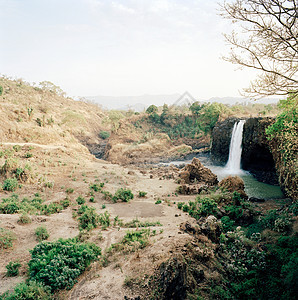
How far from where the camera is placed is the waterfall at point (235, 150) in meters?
19.7

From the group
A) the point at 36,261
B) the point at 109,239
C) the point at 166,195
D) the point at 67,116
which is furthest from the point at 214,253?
the point at 67,116

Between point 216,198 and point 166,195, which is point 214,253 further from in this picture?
point 166,195

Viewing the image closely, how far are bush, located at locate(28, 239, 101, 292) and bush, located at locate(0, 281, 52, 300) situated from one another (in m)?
0.17

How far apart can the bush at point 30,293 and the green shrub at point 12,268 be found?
0.72 metres

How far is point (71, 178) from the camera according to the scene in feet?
45.4

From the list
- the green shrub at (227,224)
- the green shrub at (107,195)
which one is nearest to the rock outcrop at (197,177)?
the green shrub at (107,195)

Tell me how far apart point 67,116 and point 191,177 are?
79.3 feet

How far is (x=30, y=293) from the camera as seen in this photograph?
3604mm

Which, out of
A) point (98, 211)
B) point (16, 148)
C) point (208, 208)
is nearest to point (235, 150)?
point (208, 208)

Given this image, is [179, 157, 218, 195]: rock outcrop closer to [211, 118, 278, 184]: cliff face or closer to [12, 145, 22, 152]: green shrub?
[211, 118, 278, 184]: cliff face

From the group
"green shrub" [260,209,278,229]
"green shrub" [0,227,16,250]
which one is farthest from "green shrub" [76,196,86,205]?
"green shrub" [260,209,278,229]

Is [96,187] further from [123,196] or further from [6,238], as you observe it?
[6,238]

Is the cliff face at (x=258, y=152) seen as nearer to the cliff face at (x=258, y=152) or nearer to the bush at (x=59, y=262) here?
the cliff face at (x=258, y=152)

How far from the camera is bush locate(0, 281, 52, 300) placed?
142 inches
